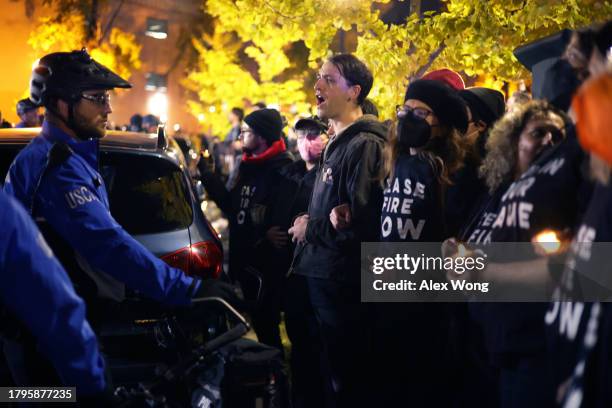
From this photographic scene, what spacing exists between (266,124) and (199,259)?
182cm

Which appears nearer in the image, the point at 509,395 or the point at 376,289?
the point at 509,395

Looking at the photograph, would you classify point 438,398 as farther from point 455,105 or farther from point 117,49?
point 117,49

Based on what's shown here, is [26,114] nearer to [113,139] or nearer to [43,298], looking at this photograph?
[113,139]

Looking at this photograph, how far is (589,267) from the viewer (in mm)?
2467

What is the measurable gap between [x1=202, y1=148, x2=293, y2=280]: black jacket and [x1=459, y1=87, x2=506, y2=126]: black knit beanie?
1738mm

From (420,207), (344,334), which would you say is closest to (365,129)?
(420,207)

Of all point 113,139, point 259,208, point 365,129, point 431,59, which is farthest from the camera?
point 431,59

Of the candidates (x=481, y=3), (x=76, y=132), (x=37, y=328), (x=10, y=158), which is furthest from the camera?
(x=481, y=3)

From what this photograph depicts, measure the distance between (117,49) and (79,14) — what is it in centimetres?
225

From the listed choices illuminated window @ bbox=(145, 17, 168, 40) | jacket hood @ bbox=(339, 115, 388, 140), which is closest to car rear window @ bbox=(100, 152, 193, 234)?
jacket hood @ bbox=(339, 115, 388, 140)

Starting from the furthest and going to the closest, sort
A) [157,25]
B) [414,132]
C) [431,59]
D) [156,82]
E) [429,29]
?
[156,82] → [157,25] → [431,59] → [429,29] → [414,132]

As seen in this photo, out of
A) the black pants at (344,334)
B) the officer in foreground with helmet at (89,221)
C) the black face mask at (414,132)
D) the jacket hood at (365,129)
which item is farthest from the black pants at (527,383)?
the jacket hood at (365,129)

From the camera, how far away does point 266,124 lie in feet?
20.8

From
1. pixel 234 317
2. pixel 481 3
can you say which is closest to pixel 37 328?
pixel 234 317
